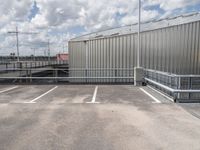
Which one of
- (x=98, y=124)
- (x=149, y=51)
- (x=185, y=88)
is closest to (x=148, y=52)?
(x=149, y=51)

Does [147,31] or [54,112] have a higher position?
[147,31]

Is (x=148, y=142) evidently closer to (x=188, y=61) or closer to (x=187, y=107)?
(x=187, y=107)

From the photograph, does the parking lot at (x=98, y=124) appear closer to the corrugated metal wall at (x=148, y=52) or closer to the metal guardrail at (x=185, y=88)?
the metal guardrail at (x=185, y=88)

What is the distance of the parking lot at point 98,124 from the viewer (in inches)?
174

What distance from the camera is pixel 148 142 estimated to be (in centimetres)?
448

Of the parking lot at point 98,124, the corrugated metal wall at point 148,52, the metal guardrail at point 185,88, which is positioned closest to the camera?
the parking lot at point 98,124

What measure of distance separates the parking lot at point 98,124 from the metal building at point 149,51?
3858 mm

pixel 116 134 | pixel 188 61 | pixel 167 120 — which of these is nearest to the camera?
pixel 116 134

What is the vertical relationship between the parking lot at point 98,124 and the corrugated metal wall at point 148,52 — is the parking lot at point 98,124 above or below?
below

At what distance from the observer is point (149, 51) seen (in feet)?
45.2

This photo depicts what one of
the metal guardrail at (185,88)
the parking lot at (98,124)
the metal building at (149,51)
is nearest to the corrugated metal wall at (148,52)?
the metal building at (149,51)

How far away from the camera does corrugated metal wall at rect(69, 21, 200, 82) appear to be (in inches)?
433

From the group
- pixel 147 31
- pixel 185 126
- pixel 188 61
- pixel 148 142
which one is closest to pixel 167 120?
pixel 185 126

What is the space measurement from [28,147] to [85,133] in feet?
4.50
